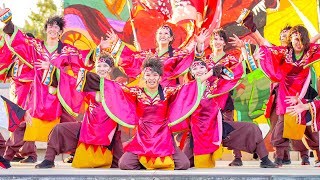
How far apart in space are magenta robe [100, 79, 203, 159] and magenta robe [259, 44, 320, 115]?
1048 mm

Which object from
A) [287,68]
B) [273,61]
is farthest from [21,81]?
[287,68]

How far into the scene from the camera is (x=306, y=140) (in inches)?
312

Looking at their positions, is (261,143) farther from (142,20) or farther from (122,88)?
(142,20)

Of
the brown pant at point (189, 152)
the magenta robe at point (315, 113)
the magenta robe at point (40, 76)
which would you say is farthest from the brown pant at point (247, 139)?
the magenta robe at point (40, 76)

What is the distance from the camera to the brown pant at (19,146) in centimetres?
802

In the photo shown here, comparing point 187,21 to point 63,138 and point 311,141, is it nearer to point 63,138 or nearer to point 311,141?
point 311,141

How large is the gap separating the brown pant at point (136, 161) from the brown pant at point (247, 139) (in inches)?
21.8

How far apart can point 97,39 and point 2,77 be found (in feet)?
4.23

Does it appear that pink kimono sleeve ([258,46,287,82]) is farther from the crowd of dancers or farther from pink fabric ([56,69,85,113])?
pink fabric ([56,69,85,113])

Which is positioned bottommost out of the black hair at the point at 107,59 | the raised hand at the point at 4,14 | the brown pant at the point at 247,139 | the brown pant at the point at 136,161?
the brown pant at the point at 136,161

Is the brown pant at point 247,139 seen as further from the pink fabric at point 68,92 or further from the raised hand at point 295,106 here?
the pink fabric at point 68,92

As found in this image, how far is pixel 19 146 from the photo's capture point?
805 cm

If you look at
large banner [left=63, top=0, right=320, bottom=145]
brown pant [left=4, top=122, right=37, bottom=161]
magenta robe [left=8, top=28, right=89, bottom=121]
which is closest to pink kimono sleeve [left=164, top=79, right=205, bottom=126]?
magenta robe [left=8, top=28, right=89, bottom=121]

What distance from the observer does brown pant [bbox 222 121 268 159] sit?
716 centimetres
